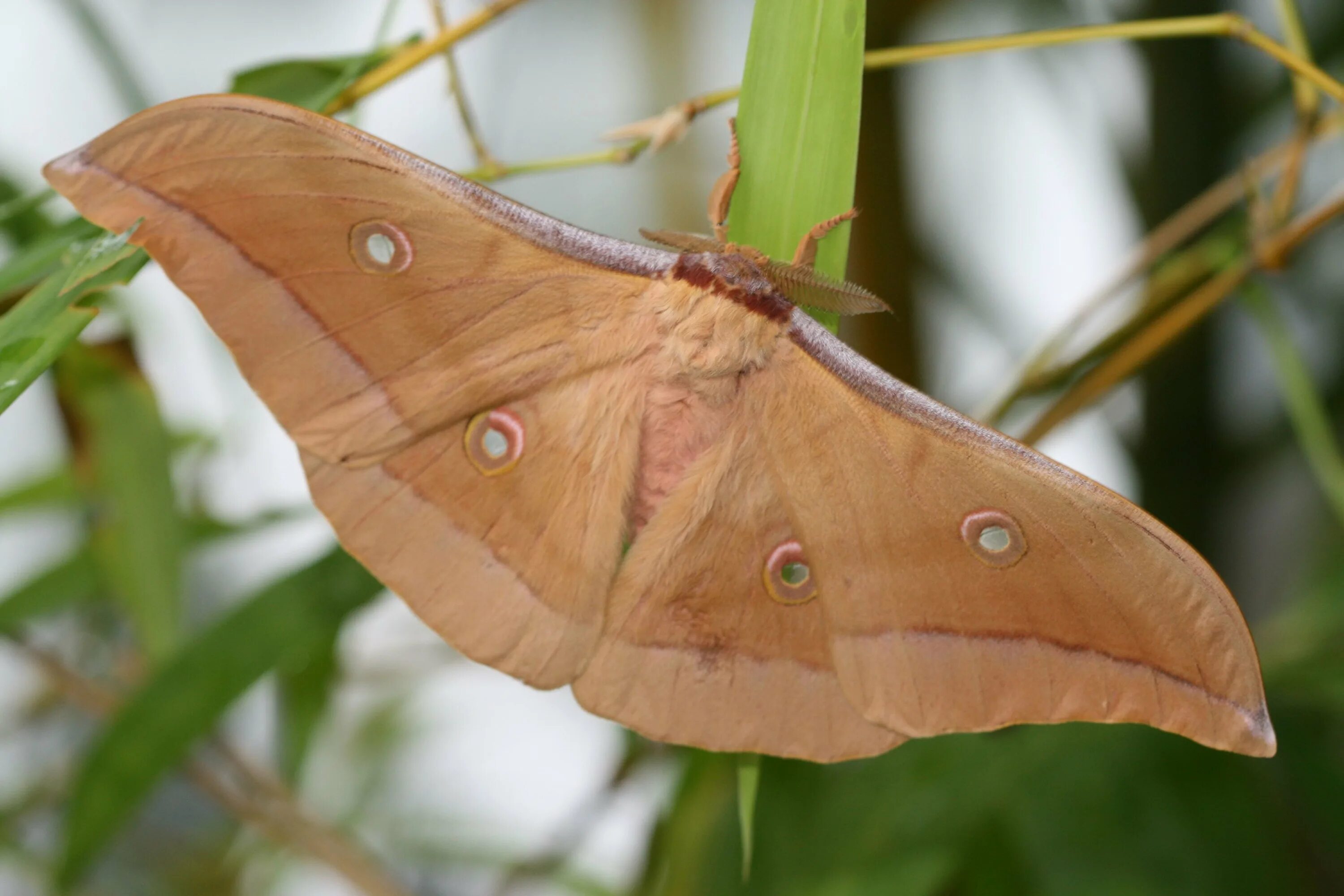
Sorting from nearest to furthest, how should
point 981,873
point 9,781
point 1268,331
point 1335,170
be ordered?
1. point 1268,331
2. point 981,873
3. point 1335,170
4. point 9,781

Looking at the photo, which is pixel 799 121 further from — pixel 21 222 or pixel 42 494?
pixel 42 494

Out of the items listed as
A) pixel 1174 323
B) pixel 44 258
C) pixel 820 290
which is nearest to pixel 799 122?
pixel 820 290

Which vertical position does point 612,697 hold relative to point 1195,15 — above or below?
above

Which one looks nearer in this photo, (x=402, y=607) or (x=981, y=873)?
(x=981, y=873)

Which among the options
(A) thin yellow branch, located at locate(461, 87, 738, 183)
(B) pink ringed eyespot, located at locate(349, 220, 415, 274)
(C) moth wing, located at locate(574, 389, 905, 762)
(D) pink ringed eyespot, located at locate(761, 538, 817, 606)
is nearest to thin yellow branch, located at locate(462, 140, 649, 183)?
(A) thin yellow branch, located at locate(461, 87, 738, 183)

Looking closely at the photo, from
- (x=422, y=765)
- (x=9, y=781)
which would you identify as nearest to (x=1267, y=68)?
(x=422, y=765)

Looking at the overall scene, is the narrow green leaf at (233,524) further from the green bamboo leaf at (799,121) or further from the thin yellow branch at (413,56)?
the green bamboo leaf at (799,121)

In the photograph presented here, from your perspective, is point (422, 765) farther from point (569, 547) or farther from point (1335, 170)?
point (1335, 170)
